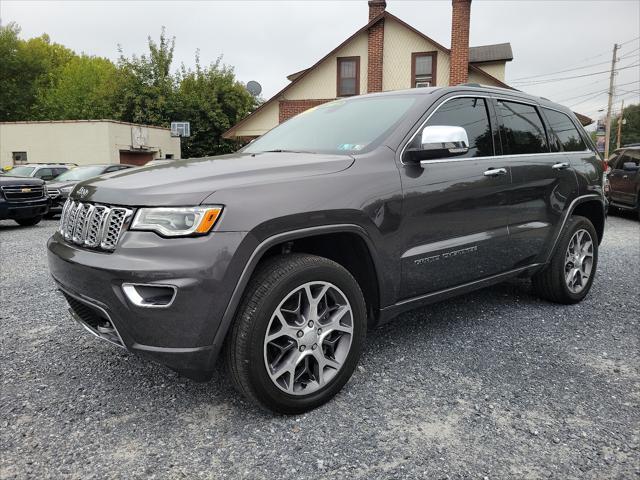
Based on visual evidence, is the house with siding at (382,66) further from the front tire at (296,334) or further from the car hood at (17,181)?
the front tire at (296,334)

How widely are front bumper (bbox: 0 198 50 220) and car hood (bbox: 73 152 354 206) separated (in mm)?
8718

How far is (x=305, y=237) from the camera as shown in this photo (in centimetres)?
257

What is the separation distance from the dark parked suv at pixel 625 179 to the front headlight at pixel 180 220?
11.4m

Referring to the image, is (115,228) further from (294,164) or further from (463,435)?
(463,435)

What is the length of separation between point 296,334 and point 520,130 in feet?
8.43

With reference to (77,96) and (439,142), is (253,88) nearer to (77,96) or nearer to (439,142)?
(439,142)

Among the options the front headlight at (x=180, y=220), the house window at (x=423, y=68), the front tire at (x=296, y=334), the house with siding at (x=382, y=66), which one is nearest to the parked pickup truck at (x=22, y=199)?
the front headlight at (x=180, y=220)

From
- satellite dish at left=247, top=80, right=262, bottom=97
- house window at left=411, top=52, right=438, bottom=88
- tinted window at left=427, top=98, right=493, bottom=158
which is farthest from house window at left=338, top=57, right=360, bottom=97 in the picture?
tinted window at left=427, top=98, right=493, bottom=158

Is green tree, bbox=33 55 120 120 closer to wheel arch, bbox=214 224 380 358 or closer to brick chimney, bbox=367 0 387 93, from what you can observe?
brick chimney, bbox=367 0 387 93

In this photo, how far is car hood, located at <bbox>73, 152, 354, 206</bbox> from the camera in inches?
90.2

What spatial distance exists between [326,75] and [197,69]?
1590 centimetres

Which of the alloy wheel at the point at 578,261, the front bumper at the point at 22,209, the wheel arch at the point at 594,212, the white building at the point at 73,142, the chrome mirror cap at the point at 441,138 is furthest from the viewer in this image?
the white building at the point at 73,142

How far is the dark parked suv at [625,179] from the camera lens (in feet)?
36.1

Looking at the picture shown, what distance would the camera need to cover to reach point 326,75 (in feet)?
72.8
